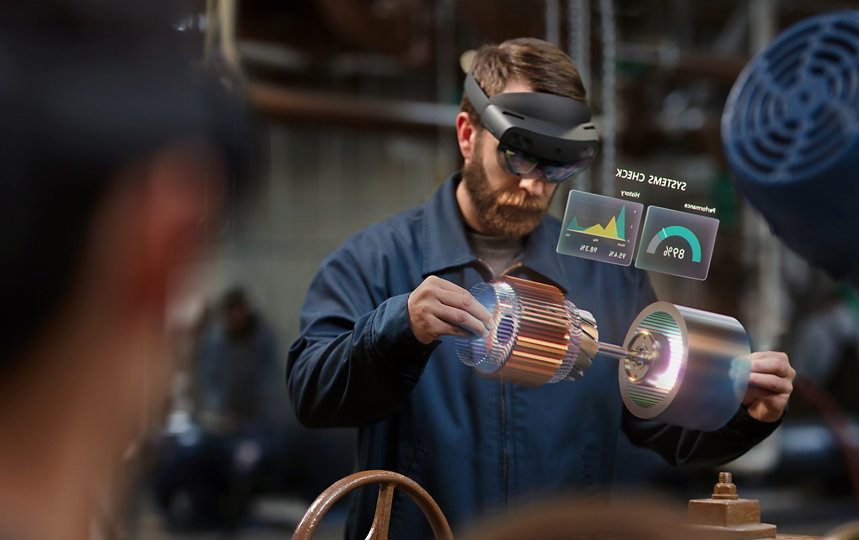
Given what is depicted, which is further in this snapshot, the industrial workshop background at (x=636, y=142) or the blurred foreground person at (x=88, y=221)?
the industrial workshop background at (x=636, y=142)

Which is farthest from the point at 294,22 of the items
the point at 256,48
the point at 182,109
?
the point at 182,109

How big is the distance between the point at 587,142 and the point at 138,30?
0.56 meters

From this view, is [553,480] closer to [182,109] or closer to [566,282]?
[566,282]

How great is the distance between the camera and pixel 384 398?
92 cm

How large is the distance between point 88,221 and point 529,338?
1.62ft

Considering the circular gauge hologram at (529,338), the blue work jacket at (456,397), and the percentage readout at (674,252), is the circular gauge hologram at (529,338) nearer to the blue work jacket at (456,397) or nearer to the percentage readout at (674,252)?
the blue work jacket at (456,397)

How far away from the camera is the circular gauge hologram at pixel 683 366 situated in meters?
0.93

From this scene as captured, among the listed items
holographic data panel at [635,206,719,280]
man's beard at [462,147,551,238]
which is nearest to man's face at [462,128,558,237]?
man's beard at [462,147,551,238]

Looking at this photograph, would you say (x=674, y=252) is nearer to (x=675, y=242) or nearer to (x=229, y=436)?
(x=675, y=242)

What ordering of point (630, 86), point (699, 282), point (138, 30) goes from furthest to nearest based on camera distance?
point (630, 86) → point (699, 282) → point (138, 30)

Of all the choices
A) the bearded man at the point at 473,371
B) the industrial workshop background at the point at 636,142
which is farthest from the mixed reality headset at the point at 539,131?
the industrial workshop background at the point at 636,142

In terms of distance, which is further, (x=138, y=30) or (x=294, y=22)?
(x=294, y=22)

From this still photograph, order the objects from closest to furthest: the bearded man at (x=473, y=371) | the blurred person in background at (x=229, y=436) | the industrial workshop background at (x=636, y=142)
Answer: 1. the bearded man at (x=473, y=371)
2. the industrial workshop background at (x=636, y=142)
3. the blurred person in background at (x=229, y=436)

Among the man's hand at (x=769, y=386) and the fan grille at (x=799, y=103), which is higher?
the fan grille at (x=799, y=103)
